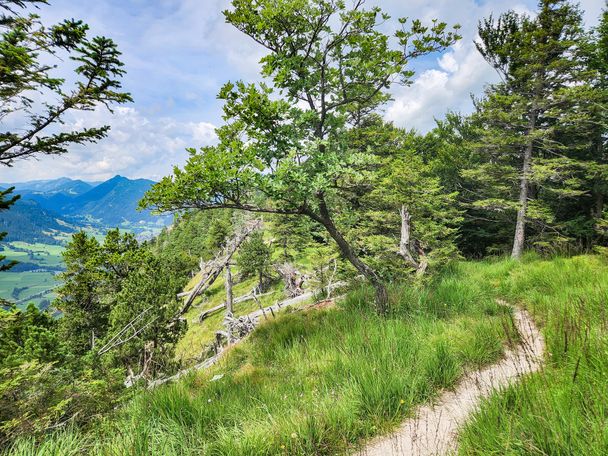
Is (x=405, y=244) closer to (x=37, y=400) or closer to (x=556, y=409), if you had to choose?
(x=556, y=409)

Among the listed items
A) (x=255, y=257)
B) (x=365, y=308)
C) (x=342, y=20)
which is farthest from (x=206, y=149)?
(x=255, y=257)

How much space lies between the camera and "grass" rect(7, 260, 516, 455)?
115 inches

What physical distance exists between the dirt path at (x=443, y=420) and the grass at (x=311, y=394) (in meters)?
0.13

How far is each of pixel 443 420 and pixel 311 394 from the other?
1529 mm

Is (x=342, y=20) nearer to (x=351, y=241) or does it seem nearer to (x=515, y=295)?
(x=515, y=295)

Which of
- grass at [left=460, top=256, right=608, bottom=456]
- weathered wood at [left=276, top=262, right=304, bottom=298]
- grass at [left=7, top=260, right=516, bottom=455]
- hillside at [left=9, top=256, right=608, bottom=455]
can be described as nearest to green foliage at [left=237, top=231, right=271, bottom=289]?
weathered wood at [left=276, top=262, right=304, bottom=298]

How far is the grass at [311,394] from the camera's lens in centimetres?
291

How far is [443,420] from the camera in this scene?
3.20 m

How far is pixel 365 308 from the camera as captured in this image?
7.19 m

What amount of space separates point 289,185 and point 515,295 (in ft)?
22.5

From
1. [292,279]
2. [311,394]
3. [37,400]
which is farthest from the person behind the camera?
[292,279]

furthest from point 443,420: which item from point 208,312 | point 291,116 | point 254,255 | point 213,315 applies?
point 208,312

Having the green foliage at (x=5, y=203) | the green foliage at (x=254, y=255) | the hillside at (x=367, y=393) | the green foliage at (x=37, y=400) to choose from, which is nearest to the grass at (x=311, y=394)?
the hillside at (x=367, y=393)

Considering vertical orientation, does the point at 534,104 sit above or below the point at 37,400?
above
